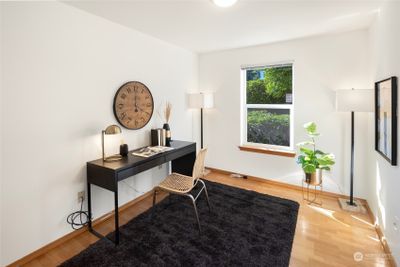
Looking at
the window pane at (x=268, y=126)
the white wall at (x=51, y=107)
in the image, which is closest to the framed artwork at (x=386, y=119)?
the window pane at (x=268, y=126)

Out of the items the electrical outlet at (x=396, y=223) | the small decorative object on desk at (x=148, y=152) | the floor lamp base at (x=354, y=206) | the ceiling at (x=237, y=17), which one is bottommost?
the floor lamp base at (x=354, y=206)

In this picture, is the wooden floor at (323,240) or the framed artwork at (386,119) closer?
the framed artwork at (386,119)

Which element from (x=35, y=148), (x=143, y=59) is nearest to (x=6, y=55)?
(x=35, y=148)

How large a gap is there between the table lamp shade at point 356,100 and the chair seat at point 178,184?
2.04 metres

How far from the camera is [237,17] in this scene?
229cm

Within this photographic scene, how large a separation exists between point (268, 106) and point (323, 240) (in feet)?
6.81

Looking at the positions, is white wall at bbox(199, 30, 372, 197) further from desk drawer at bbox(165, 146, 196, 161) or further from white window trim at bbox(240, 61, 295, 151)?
desk drawer at bbox(165, 146, 196, 161)

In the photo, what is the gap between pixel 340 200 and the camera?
2.81m

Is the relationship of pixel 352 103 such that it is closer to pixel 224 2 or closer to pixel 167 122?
pixel 224 2

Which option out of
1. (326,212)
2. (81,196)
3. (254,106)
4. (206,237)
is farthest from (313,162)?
(81,196)

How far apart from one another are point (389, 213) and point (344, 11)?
1994 millimetres

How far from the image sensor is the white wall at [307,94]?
2736mm

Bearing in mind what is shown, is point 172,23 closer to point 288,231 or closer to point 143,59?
point 143,59

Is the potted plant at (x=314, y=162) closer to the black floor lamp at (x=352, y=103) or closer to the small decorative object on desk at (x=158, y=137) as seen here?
the black floor lamp at (x=352, y=103)
